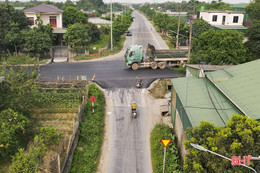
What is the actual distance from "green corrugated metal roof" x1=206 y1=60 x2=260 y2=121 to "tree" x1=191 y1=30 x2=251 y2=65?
7278 mm

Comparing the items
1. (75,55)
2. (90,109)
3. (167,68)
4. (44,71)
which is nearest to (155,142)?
(90,109)

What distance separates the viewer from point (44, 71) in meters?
32.4

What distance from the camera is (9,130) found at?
1511cm

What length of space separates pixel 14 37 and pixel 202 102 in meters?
30.9

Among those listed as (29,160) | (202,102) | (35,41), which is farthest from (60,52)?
(29,160)

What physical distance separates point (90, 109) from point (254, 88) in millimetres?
12547

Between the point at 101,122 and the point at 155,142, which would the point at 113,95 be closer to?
the point at 101,122

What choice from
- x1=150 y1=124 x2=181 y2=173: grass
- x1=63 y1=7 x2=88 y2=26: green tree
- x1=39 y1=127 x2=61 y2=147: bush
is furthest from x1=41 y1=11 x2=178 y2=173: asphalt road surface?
x1=63 y1=7 x2=88 y2=26: green tree

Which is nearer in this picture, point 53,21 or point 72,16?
point 53,21

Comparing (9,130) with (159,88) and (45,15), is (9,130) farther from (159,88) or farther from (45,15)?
(45,15)

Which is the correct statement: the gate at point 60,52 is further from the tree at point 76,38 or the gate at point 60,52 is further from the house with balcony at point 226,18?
the house with balcony at point 226,18

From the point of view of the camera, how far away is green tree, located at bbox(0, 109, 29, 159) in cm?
1454

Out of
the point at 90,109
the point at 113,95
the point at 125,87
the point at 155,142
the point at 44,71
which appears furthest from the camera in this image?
the point at 44,71

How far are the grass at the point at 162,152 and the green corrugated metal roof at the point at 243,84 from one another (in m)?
4.81
